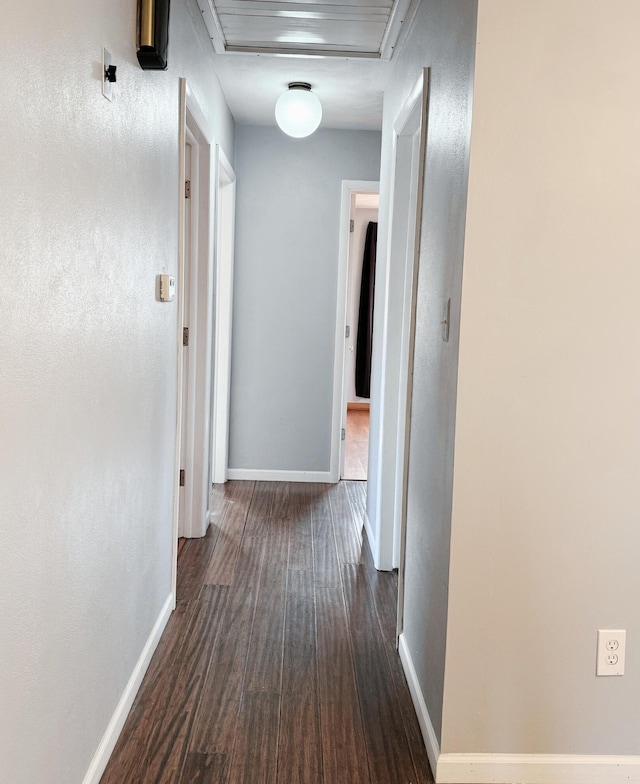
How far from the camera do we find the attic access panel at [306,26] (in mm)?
2861

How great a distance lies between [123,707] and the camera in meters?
2.06

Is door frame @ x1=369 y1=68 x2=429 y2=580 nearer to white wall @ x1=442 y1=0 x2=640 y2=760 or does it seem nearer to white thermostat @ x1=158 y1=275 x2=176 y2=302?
white thermostat @ x1=158 y1=275 x2=176 y2=302

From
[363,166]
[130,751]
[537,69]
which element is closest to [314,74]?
[363,166]

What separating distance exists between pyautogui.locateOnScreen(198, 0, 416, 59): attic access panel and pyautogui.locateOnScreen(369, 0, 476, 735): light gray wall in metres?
0.27

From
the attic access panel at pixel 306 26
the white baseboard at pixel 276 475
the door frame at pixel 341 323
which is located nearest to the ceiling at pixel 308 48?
the attic access panel at pixel 306 26

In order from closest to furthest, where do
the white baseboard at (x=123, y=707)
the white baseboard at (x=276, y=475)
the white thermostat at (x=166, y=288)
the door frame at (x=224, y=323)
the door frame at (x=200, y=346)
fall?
the white baseboard at (x=123, y=707), the white thermostat at (x=166, y=288), the door frame at (x=200, y=346), the door frame at (x=224, y=323), the white baseboard at (x=276, y=475)

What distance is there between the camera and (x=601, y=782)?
6.27 feet

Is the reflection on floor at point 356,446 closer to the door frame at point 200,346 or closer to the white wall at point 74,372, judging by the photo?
the door frame at point 200,346

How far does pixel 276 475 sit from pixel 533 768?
330cm

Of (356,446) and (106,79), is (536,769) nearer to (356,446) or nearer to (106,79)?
(106,79)

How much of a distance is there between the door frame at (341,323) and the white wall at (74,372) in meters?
2.56

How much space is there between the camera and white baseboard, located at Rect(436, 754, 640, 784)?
1.89 metres

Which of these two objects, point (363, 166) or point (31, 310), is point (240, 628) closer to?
point (31, 310)

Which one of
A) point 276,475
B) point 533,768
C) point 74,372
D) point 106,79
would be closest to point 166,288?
point 106,79
